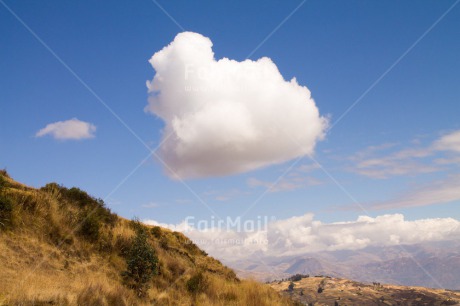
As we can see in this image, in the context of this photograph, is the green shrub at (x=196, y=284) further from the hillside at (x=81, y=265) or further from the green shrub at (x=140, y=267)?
the green shrub at (x=140, y=267)

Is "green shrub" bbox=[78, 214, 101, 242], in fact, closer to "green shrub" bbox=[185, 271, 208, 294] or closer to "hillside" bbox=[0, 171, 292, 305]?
"hillside" bbox=[0, 171, 292, 305]

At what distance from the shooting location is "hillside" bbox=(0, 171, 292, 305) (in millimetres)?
10016

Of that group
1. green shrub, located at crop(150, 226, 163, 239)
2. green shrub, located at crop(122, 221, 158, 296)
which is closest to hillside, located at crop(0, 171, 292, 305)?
green shrub, located at crop(122, 221, 158, 296)

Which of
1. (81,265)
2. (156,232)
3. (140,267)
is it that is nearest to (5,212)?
(81,265)

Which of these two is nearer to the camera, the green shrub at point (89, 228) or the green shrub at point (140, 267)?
the green shrub at point (140, 267)

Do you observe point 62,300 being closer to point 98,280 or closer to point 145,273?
point 98,280

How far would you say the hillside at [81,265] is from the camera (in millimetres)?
10016

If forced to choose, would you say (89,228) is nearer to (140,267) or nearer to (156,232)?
(140,267)

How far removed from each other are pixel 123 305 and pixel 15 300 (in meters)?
3.33

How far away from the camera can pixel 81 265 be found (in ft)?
43.9

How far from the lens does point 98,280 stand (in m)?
11.9

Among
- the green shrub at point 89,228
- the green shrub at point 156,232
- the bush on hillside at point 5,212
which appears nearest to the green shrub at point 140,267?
the green shrub at point 89,228

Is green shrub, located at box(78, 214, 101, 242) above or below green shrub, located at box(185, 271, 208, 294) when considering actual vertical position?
above

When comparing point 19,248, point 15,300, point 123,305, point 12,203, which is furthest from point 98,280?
point 12,203
